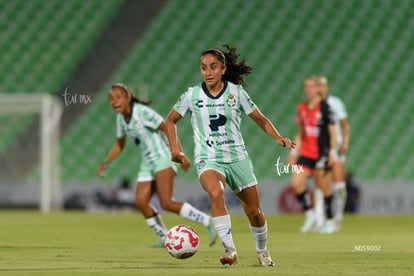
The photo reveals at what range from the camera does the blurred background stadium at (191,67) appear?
69.2 ft

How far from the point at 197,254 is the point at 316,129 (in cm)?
496

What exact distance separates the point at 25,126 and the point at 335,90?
7.27m

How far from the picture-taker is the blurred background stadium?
21078 mm

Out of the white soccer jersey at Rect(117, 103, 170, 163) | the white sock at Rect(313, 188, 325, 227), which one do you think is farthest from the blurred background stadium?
Result: the white soccer jersey at Rect(117, 103, 170, 163)

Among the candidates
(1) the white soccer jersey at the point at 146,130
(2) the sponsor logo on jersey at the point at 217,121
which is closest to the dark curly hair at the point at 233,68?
(2) the sponsor logo on jersey at the point at 217,121

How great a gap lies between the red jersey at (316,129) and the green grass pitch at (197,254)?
45.4 inches

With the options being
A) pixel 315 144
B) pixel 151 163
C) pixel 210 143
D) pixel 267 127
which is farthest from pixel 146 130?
pixel 315 144

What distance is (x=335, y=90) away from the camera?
71.7 feet

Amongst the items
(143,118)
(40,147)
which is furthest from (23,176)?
(143,118)

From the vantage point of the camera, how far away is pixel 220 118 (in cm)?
772

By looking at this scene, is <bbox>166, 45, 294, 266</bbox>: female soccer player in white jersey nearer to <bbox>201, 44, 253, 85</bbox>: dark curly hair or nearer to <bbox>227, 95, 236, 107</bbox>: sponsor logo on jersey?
<bbox>227, 95, 236, 107</bbox>: sponsor logo on jersey

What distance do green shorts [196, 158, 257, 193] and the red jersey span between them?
6.06 m

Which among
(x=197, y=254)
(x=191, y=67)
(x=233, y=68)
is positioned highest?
(x=191, y=67)

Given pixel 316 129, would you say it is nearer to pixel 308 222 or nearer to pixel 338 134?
pixel 338 134
